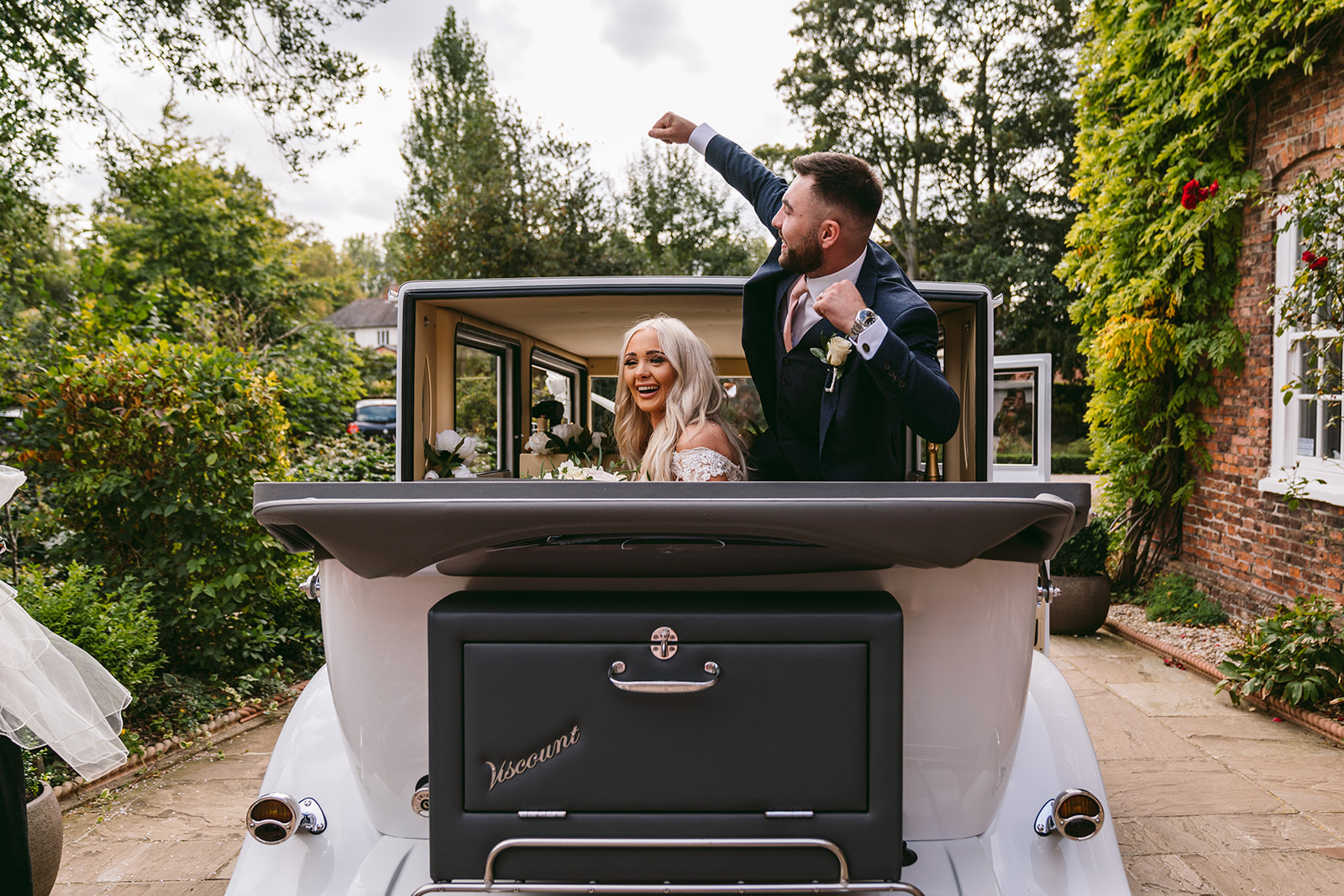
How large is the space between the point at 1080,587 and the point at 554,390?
15.8 ft

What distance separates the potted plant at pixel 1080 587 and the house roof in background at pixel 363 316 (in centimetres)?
5728

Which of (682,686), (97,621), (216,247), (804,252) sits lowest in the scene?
(97,621)

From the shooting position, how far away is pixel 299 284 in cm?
1533

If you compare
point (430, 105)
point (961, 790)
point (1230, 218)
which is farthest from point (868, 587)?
point (430, 105)

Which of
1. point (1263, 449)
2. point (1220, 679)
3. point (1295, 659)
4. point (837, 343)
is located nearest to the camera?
point (837, 343)

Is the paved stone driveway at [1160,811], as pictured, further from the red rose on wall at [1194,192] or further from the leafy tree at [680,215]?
the leafy tree at [680,215]

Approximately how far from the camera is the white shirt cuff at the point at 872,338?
211 cm

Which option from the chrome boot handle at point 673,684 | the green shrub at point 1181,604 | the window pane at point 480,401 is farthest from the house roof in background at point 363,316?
the chrome boot handle at point 673,684

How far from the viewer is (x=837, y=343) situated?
2328 mm

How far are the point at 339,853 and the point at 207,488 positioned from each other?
4.01 meters

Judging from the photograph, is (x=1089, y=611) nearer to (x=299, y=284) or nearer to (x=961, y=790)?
(x=961, y=790)

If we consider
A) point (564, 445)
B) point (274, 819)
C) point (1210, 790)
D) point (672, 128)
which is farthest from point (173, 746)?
point (1210, 790)

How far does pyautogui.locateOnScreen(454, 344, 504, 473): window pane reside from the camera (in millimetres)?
3887

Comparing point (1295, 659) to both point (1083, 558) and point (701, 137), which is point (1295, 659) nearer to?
point (1083, 558)
